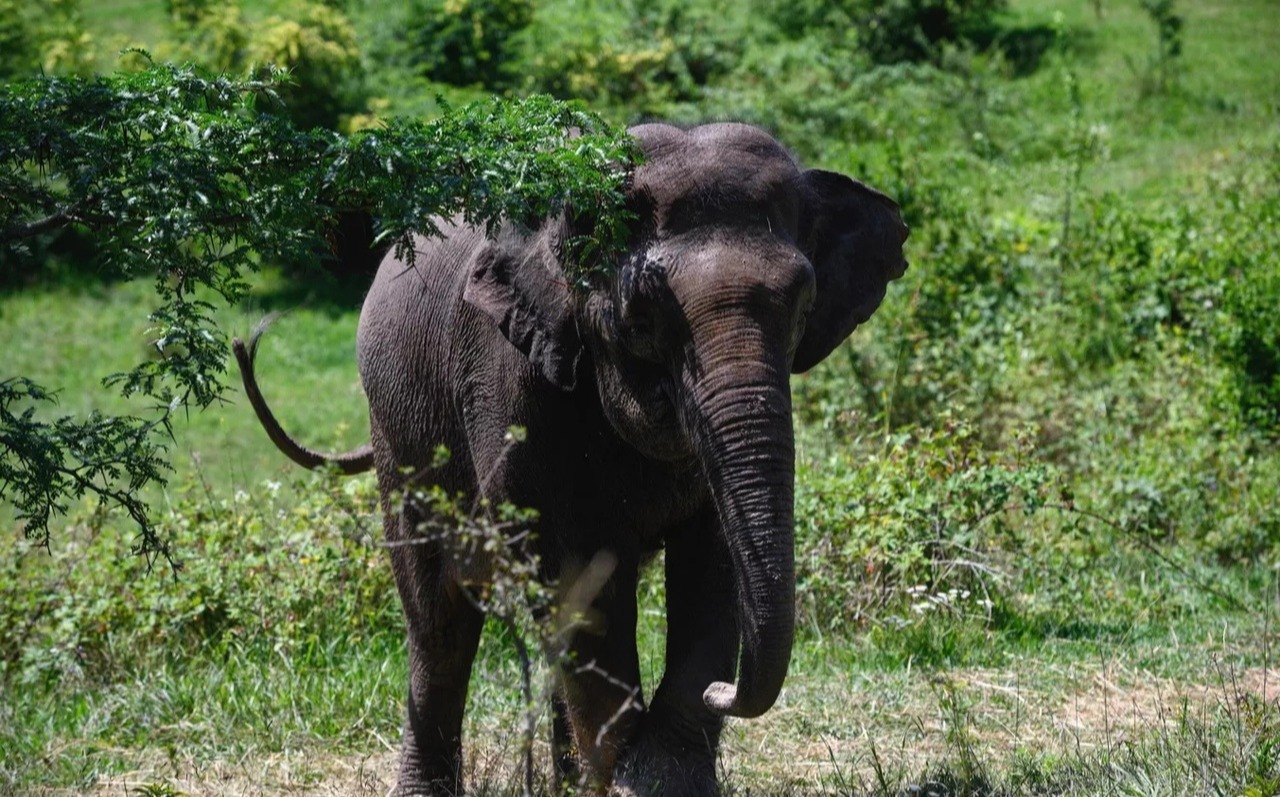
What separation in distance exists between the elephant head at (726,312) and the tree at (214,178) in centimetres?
20

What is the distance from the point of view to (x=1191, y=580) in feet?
26.3

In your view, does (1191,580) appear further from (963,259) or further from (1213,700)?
(963,259)

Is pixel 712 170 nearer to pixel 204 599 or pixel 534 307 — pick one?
pixel 534 307

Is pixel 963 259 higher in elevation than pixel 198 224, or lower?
lower

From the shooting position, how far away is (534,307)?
4941 mm

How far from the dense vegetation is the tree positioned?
0.38 m

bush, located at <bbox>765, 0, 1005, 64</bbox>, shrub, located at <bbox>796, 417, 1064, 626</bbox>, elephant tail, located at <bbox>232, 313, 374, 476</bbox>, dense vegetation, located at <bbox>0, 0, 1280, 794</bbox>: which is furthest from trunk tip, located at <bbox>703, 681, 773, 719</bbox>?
bush, located at <bbox>765, 0, 1005, 64</bbox>

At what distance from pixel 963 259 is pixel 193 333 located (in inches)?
309

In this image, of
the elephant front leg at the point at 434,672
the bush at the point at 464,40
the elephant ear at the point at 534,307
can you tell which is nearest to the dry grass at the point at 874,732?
the elephant front leg at the point at 434,672

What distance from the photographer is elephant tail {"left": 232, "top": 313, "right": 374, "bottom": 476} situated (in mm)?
6336

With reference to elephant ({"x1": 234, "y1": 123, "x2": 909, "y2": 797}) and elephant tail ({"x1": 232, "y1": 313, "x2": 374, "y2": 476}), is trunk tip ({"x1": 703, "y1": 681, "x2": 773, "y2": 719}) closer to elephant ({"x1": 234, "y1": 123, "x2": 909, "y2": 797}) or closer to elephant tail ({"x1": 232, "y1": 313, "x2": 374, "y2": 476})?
elephant ({"x1": 234, "y1": 123, "x2": 909, "y2": 797})

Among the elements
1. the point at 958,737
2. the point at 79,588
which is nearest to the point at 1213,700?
the point at 958,737

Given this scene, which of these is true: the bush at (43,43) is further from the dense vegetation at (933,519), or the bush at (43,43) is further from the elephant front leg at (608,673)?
the elephant front leg at (608,673)

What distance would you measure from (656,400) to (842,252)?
3.07 feet
